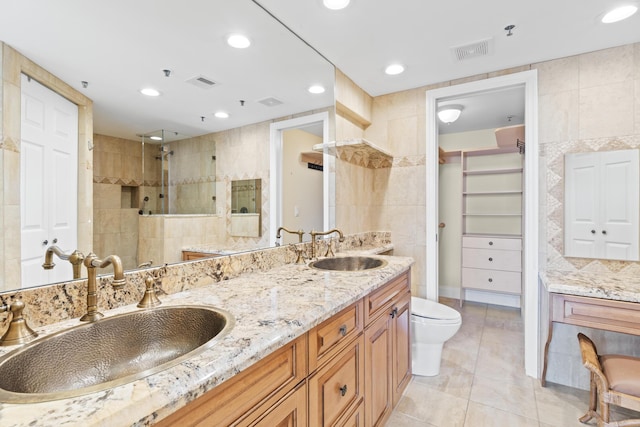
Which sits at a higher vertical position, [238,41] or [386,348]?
[238,41]

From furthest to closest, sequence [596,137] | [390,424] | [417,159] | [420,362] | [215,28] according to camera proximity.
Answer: [417,159] < [420,362] < [596,137] < [390,424] < [215,28]

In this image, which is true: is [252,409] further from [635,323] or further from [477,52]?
[477,52]

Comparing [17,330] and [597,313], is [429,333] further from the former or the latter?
[17,330]

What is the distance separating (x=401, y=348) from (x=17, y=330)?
178 centimetres

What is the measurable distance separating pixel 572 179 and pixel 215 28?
2.43 m

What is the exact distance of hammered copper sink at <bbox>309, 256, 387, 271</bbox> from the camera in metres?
2.06

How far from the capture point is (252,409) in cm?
82

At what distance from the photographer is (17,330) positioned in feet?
2.55

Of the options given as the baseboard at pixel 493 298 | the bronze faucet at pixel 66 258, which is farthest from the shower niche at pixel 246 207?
the baseboard at pixel 493 298

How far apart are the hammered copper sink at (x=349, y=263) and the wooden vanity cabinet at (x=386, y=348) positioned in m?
0.22

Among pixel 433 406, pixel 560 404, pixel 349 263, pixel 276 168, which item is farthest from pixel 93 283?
pixel 560 404

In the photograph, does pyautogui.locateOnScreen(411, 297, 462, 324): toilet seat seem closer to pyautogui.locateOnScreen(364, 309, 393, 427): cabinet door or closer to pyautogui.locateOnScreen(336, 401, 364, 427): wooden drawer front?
pyautogui.locateOnScreen(364, 309, 393, 427): cabinet door

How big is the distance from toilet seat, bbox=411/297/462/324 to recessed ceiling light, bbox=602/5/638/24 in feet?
6.42

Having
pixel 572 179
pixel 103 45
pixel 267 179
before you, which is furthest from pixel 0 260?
pixel 572 179
